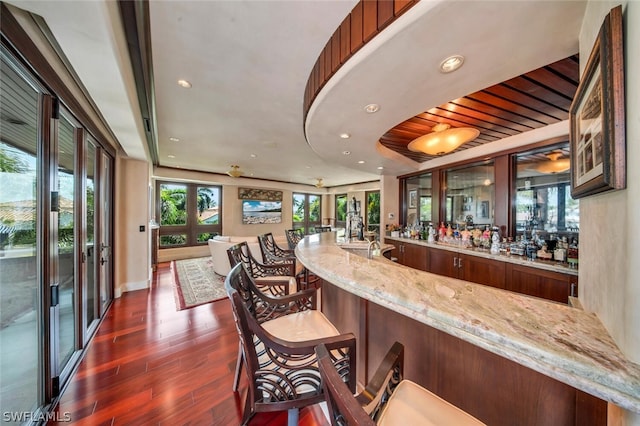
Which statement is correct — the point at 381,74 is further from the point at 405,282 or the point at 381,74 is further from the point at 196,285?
the point at 196,285

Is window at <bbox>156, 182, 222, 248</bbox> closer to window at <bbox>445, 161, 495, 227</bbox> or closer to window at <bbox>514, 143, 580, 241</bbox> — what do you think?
window at <bbox>445, 161, 495, 227</bbox>

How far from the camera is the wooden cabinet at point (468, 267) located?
106 inches

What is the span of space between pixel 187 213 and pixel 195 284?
11.3ft

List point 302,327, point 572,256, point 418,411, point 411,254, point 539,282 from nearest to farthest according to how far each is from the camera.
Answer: point 418,411, point 302,327, point 572,256, point 539,282, point 411,254

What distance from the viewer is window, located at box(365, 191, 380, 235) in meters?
8.15

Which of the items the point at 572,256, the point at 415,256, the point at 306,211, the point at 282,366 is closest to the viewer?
the point at 282,366

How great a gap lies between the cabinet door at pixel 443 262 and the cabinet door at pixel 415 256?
0.12 meters

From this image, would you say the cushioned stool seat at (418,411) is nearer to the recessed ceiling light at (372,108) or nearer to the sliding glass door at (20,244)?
the recessed ceiling light at (372,108)

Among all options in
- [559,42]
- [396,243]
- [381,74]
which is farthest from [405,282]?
[396,243]

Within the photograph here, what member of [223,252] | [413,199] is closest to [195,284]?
[223,252]

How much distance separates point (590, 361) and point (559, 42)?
1.44 m

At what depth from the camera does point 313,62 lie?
1.68 m

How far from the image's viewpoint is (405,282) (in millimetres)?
989

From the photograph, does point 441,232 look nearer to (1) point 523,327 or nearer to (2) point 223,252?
(1) point 523,327
